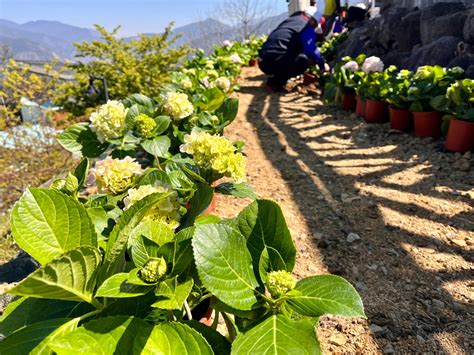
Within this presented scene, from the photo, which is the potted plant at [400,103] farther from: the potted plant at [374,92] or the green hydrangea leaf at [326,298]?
the green hydrangea leaf at [326,298]

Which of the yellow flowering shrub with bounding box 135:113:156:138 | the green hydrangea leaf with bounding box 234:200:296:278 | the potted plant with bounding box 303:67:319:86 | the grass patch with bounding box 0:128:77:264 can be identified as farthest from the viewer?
the potted plant with bounding box 303:67:319:86

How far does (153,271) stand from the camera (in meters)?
0.67

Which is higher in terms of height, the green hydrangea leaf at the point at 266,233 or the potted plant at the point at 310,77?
the green hydrangea leaf at the point at 266,233

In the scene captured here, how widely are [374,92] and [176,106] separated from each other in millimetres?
3229

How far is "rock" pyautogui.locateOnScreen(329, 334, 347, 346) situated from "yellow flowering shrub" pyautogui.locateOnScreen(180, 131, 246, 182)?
776mm

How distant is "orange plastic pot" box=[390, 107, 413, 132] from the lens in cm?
387

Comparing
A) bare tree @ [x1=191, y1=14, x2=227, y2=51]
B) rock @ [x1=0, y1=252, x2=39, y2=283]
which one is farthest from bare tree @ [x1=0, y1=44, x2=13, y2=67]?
bare tree @ [x1=191, y1=14, x2=227, y2=51]

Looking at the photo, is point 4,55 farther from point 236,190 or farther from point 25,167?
point 236,190

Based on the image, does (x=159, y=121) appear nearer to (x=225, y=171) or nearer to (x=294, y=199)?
(x=225, y=171)

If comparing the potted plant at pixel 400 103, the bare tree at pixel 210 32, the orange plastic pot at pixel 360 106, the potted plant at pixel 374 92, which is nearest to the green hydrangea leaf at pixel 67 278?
the potted plant at pixel 400 103

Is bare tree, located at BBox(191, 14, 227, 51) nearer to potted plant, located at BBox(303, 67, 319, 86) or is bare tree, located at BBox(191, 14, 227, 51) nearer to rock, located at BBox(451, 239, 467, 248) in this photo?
potted plant, located at BBox(303, 67, 319, 86)

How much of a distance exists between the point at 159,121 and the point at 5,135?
19.5ft

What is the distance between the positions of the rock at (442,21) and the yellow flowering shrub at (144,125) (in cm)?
485

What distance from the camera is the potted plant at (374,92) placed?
13.9 ft
